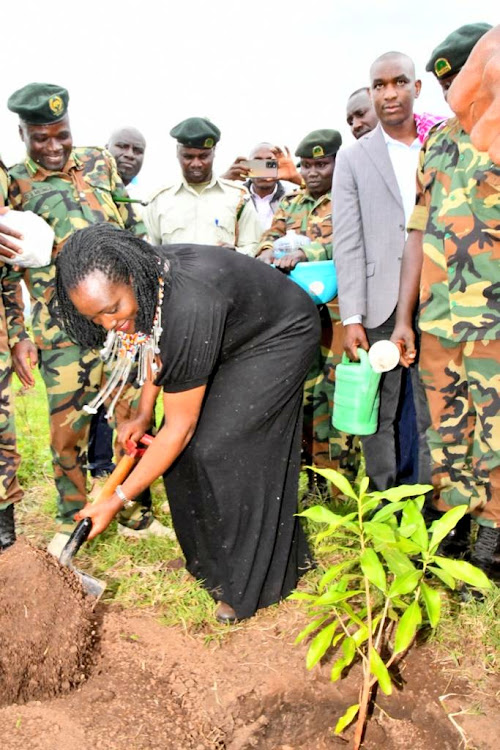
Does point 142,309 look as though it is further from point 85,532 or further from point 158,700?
point 158,700

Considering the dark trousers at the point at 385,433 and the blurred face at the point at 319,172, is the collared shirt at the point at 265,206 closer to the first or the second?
the blurred face at the point at 319,172

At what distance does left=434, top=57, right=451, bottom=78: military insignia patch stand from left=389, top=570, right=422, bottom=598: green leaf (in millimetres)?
2221

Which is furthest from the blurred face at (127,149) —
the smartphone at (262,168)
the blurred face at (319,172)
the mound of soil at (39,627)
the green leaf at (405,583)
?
the green leaf at (405,583)

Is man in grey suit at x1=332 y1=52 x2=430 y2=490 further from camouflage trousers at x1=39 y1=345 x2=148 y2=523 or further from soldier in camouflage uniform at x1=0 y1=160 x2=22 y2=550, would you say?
soldier in camouflage uniform at x1=0 y1=160 x2=22 y2=550

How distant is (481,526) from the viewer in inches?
106

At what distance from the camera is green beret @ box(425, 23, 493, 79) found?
2.80 meters

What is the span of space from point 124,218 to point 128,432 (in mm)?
1258

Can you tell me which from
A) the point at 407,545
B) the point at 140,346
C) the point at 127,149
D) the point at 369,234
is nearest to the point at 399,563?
the point at 407,545

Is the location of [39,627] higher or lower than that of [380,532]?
lower

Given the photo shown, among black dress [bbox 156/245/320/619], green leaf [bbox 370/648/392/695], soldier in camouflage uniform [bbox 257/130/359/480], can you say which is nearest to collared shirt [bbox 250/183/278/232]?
soldier in camouflage uniform [bbox 257/130/359/480]

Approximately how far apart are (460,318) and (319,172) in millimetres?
1644

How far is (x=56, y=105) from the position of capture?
3.11m

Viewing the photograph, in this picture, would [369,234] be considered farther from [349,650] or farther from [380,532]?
[349,650]

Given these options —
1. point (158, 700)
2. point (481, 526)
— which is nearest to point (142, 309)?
point (158, 700)
